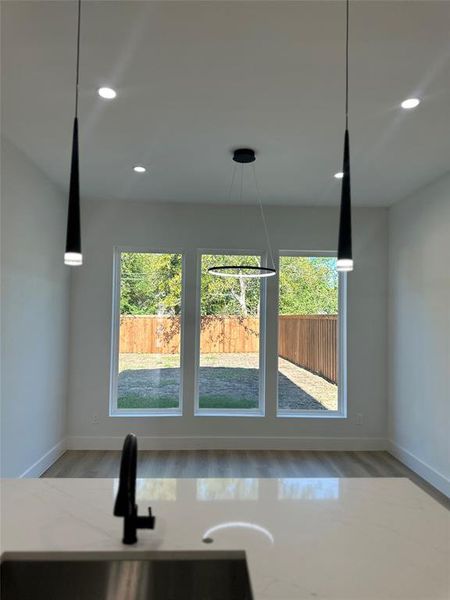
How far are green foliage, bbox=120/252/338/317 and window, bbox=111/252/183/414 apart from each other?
0.01m

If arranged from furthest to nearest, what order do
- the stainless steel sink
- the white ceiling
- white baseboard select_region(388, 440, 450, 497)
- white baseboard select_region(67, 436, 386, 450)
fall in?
1. white baseboard select_region(67, 436, 386, 450)
2. white baseboard select_region(388, 440, 450, 497)
3. the white ceiling
4. the stainless steel sink

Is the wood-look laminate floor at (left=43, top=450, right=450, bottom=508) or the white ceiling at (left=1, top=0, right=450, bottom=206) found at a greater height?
the white ceiling at (left=1, top=0, right=450, bottom=206)

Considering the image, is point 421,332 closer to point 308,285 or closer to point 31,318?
point 308,285

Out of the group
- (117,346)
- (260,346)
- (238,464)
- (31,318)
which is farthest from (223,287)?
(31,318)

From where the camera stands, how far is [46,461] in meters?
4.10

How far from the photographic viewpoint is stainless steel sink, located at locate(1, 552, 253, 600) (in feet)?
3.45

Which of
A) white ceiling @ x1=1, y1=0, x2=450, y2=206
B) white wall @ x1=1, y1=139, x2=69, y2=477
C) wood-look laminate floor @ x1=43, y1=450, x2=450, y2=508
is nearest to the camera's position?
white ceiling @ x1=1, y1=0, x2=450, y2=206

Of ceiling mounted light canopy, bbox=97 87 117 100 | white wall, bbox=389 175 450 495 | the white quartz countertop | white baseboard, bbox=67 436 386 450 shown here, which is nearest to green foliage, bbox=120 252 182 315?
white baseboard, bbox=67 436 386 450

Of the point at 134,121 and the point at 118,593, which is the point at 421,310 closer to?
the point at 134,121

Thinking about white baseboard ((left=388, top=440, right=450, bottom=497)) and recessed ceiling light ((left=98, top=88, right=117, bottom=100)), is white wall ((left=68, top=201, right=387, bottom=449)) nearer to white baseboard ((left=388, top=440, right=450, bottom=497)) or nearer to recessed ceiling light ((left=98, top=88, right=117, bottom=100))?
white baseboard ((left=388, top=440, right=450, bottom=497))

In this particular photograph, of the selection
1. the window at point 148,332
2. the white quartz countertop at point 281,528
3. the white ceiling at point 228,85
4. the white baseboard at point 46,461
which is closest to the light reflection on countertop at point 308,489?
the white quartz countertop at point 281,528

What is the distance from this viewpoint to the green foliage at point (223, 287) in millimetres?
4930

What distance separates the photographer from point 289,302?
196 inches

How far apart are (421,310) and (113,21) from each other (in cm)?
374
